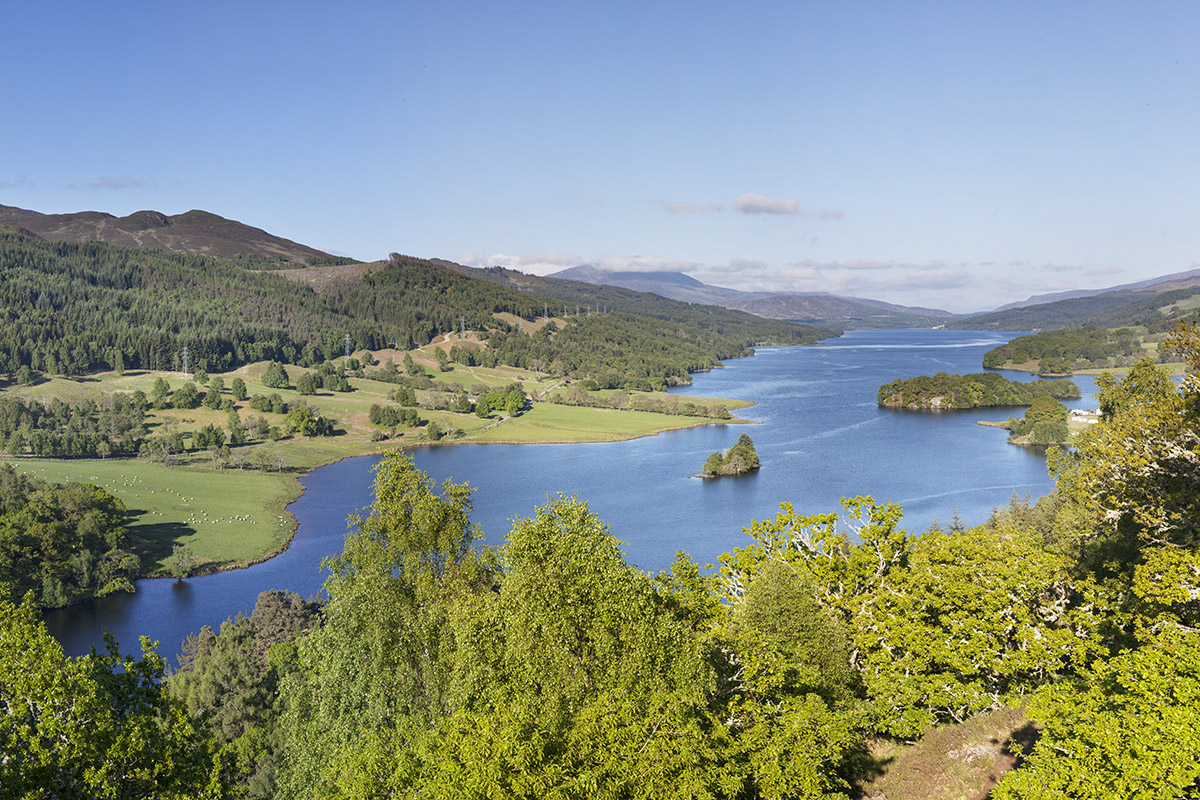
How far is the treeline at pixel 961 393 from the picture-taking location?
523 feet

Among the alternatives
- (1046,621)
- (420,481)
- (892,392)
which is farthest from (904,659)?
(892,392)

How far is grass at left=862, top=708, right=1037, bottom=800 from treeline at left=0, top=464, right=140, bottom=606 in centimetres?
6812

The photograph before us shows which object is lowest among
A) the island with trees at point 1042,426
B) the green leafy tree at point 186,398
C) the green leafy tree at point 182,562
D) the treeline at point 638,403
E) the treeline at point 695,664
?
the green leafy tree at point 182,562

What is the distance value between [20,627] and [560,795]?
1156cm

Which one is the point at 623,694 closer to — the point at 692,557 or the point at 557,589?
the point at 557,589

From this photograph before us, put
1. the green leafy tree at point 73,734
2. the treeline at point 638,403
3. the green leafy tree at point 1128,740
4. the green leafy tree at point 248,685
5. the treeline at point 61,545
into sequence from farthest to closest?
the treeline at point 638,403, the treeline at point 61,545, the green leafy tree at point 248,685, the green leafy tree at point 73,734, the green leafy tree at point 1128,740

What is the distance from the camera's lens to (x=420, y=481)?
27.3 m

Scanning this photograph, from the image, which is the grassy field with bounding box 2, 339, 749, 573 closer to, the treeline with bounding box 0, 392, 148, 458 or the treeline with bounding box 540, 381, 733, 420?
the treeline with bounding box 540, 381, 733, 420

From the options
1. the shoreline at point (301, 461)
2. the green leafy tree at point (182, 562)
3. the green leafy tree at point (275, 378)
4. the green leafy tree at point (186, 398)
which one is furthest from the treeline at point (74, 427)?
the green leafy tree at point (182, 562)

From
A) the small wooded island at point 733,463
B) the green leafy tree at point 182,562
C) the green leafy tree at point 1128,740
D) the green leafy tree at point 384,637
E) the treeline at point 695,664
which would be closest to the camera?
the green leafy tree at point 1128,740

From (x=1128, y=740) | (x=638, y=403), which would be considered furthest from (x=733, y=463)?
(x=1128, y=740)

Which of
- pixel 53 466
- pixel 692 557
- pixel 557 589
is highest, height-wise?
pixel 557 589

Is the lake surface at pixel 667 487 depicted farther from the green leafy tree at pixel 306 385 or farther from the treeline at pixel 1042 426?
the green leafy tree at pixel 306 385

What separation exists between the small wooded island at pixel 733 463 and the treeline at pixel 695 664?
6736cm
